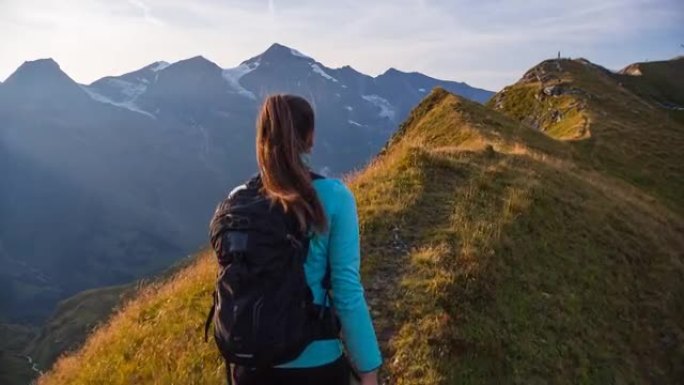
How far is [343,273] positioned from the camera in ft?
12.9

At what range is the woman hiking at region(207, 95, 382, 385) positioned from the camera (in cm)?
377

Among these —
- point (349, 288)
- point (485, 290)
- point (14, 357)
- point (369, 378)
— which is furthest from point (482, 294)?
point (14, 357)

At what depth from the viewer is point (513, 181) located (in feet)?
50.6

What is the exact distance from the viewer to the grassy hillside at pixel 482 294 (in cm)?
872

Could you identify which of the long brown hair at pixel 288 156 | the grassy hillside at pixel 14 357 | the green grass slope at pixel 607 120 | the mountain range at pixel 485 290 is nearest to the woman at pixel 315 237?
the long brown hair at pixel 288 156

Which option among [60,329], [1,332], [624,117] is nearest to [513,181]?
[624,117]

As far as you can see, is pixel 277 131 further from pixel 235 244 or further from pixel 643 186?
pixel 643 186

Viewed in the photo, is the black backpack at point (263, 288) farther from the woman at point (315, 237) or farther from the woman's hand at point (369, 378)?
the woman's hand at point (369, 378)

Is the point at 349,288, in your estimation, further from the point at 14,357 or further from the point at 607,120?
the point at 14,357

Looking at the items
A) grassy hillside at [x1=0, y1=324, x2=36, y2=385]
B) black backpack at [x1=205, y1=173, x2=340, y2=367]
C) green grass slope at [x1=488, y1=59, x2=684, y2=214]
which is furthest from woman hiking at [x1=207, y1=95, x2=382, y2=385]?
grassy hillside at [x1=0, y1=324, x2=36, y2=385]

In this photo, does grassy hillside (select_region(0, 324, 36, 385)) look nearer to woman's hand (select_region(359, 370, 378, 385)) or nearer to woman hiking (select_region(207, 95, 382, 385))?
woman hiking (select_region(207, 95, 382, 385))

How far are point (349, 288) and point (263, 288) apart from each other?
0.60 m

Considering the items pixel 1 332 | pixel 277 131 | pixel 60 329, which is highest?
pixel 277 131

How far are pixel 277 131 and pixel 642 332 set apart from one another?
34.0 feet
